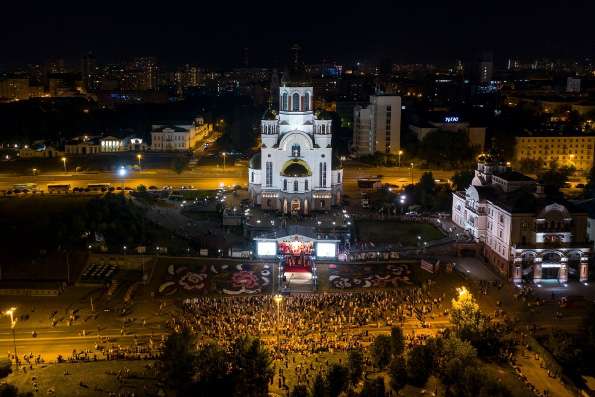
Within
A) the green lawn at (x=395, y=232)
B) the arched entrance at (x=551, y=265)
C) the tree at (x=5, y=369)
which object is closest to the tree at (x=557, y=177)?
the green lawn at (x=395, y=232)

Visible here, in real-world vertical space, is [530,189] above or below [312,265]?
above

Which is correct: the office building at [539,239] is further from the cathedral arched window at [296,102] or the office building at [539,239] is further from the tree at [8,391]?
the tree at [8,391]

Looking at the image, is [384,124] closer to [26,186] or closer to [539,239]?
[26,186]

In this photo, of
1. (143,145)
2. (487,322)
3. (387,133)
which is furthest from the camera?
(143,145)

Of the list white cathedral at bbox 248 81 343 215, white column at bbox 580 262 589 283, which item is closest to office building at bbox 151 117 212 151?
white cathedral at bbox 248 81 343 215

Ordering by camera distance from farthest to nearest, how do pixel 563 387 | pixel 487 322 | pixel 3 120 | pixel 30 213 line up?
pixel 3 120 → pixel 30 213 → pixel 487 322 → pixel 563 387

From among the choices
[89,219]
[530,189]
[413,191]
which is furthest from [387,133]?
[89,219]

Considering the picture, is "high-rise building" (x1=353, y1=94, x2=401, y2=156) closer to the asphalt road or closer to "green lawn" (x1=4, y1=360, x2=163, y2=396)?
the asphalt road

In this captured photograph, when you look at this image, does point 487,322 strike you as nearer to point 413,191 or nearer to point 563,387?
point 563,387
